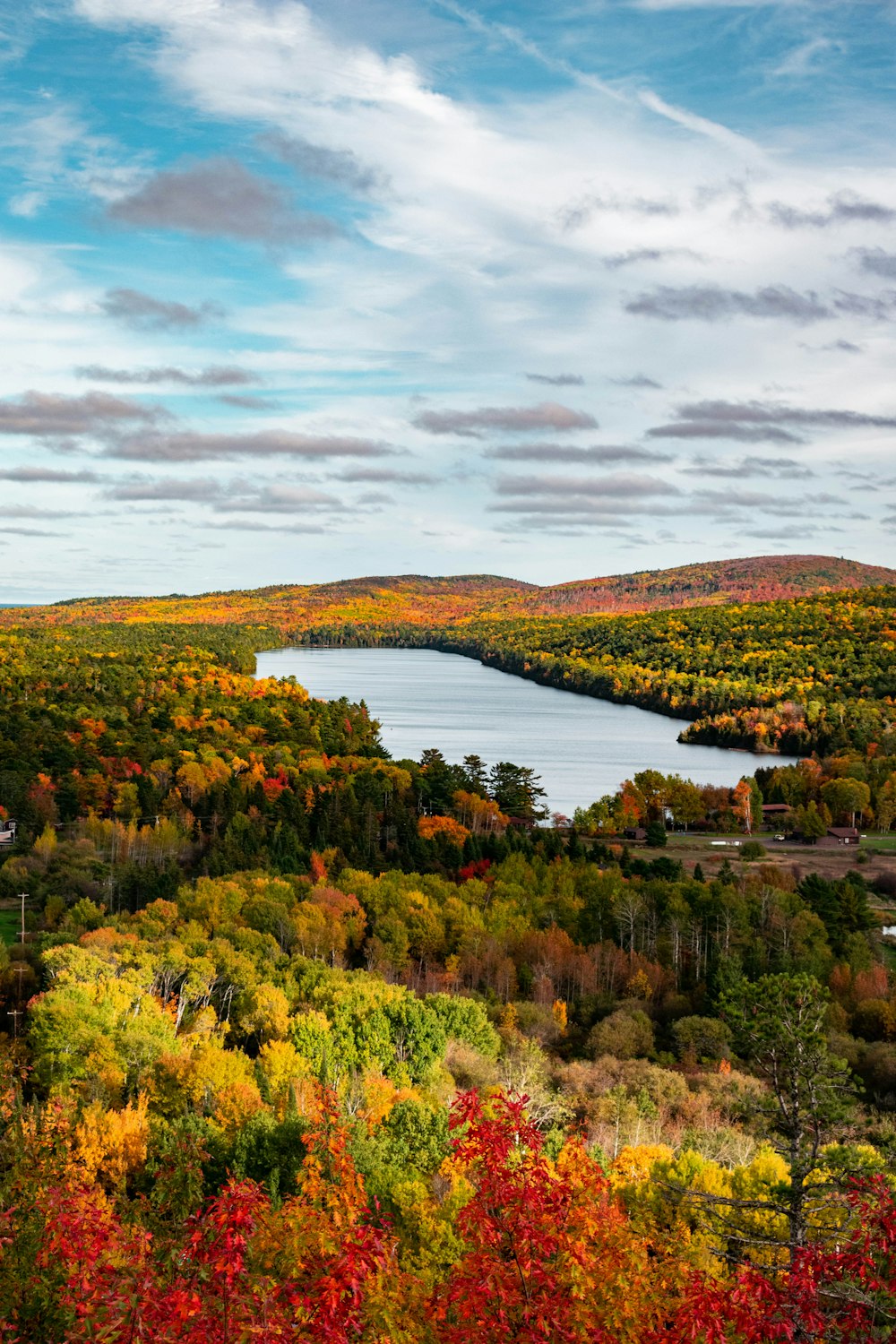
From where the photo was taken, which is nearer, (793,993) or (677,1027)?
(793,993)

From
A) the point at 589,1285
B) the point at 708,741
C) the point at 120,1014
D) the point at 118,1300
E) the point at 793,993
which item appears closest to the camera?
the point at 118,1300

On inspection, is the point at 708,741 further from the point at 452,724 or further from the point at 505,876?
the point at 505,876

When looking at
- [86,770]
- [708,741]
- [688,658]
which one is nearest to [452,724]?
[708,741]

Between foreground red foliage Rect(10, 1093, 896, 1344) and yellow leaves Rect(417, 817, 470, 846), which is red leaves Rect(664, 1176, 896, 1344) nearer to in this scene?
foreground red foliage Rect(10, 1093, 896, 1344)

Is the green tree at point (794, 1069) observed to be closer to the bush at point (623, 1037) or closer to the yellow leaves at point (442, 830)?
the bush at point (623, 1037)

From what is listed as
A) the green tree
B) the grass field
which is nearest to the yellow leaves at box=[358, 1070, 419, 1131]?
the green tree

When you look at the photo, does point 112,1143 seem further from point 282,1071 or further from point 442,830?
point 442,830
